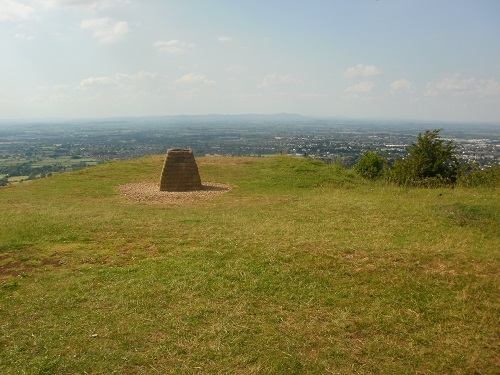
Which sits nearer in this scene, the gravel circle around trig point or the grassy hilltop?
the grassy hilltop

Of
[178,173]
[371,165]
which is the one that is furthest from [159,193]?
[371,165]

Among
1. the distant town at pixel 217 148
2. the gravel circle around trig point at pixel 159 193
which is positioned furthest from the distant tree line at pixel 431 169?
the gravel circle around trig point at pixel 159 193

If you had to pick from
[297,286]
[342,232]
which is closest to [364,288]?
[297,286]

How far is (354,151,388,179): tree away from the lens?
19497mm

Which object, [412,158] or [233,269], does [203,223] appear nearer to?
[233,269]

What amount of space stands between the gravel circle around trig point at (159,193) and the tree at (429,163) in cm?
790

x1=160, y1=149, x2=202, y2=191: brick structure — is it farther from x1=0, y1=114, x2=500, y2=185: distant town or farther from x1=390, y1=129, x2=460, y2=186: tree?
x1=0, y1=114, x2=500, y2=185: distant town

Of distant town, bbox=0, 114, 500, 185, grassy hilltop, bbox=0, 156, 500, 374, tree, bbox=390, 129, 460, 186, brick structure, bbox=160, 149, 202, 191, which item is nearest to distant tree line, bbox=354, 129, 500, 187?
tree, bbox=390, 129, 460, 186

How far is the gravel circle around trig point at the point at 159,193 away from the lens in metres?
13.6

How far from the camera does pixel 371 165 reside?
20.0m

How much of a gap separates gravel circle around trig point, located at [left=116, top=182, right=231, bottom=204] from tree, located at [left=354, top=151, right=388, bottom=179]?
7.71 metres

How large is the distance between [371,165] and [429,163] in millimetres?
3035

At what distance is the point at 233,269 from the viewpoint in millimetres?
6379

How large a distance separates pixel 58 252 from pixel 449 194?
37.0ft
